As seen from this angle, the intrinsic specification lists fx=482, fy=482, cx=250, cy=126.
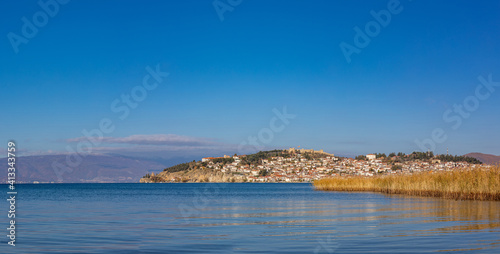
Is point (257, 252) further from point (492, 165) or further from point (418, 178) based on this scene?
point (418, 178)

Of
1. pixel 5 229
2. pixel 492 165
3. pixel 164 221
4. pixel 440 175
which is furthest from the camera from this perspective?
pixel 440 175

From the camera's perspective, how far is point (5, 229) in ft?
59.7

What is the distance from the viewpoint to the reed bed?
101 ft

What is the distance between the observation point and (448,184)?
1407 inches

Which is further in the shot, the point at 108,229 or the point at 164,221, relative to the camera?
the point at 164,221

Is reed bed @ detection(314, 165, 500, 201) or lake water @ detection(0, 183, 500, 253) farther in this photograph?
reed bed @ detection(314, 165, 500, 201)

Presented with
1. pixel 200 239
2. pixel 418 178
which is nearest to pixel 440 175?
pixel 418 178

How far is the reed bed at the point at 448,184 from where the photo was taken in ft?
101

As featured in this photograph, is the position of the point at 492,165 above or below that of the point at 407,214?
above

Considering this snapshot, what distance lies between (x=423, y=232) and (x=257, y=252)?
6.35 meters

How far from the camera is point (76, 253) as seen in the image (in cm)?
1281

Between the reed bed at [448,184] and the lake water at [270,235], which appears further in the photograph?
the reed bed at [448,184]

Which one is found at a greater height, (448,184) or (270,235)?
(448,184)

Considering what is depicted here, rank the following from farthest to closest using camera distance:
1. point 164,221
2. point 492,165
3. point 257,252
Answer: point 492,165 → point 164,221 → point 257,252
